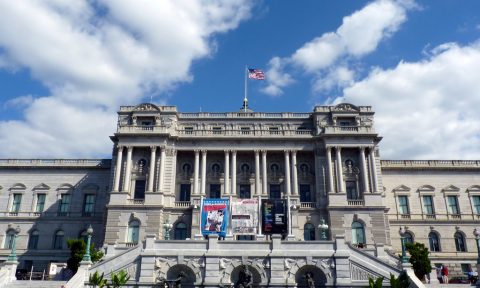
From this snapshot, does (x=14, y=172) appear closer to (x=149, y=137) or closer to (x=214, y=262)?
(x=149, y=137)

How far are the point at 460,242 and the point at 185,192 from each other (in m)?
33.1

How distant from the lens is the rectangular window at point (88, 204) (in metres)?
52.1

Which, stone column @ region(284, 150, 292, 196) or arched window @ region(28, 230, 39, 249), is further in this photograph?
arched window @ region(28, 230, 39, 249)

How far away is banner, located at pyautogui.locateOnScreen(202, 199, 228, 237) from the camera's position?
38031 mm

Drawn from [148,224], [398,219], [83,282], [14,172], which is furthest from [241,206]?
[14,172]

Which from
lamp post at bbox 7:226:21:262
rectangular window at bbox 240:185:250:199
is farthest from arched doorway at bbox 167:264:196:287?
rectangular window at bbox 240:185:250:199

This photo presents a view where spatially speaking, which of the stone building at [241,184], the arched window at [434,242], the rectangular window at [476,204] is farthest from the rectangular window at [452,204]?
the arched window at [434,242]

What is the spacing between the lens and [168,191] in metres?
48.6

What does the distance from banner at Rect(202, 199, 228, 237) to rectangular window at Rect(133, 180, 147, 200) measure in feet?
39.8

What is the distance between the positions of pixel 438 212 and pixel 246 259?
30.6 meters

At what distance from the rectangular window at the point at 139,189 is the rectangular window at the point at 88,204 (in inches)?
289

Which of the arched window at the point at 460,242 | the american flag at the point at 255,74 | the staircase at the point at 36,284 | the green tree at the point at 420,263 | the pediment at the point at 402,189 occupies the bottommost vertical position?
the staircase at the point at 36,284

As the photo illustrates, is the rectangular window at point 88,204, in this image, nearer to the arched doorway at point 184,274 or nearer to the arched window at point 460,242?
the arched doorway at point 184,274

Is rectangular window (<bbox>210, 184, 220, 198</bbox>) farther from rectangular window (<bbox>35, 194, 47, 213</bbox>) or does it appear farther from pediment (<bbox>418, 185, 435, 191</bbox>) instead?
pediment (<bbox>418, 185, 435, 191</bbox>)
